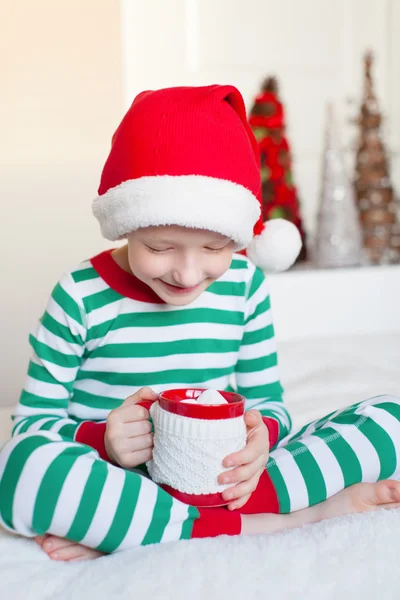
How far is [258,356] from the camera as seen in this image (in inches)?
42.3

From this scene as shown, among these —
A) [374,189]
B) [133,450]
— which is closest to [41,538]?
[133,450]

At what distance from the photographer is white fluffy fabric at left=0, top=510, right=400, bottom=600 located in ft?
2.09

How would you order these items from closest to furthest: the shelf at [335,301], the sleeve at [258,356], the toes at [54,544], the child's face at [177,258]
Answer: the toes at [54,544] → the child's face at [177,258] → the sleeve at [258,356] → the shelf at [335,301]

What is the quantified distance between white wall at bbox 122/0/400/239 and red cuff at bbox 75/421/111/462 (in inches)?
52.8

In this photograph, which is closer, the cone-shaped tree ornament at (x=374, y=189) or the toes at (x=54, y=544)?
the toes at (x=54, y=544)

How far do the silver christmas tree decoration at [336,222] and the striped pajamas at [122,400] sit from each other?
112 centimetres

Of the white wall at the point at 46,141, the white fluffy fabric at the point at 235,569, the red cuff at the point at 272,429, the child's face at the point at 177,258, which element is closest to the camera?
the white fluffy fabric at the point at 235,569

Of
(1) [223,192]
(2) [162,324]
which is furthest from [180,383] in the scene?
(1) [223,192]

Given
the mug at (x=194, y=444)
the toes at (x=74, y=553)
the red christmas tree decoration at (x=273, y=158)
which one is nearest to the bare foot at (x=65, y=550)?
the toes at (x=74, y=553)

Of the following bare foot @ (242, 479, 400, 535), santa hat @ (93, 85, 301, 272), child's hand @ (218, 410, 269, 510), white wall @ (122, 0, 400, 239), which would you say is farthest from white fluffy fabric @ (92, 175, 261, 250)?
white wall @ (122, 0, 400, 239)

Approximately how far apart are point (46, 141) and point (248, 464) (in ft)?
4.50

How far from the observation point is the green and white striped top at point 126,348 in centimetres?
95

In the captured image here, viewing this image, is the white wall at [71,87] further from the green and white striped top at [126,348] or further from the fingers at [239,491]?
the fingers at [239,491]

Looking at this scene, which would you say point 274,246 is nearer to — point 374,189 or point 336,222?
point 336,222
